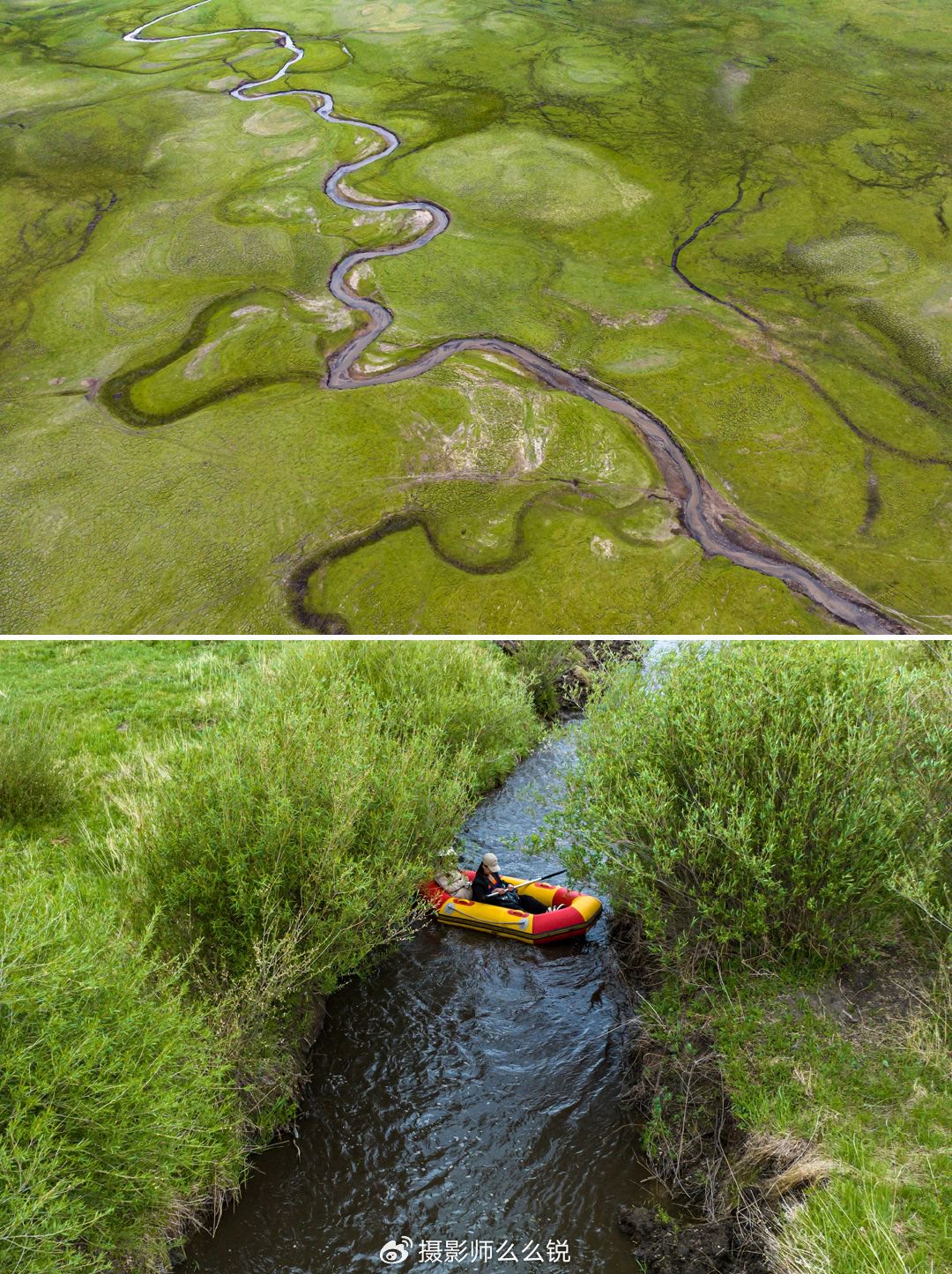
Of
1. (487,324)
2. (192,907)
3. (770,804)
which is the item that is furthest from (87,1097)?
(487,324)

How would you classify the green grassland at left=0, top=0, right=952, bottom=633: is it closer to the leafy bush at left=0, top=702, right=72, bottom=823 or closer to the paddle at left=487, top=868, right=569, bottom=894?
the leafy bush at left=0, top=702, right=72, bottom=823

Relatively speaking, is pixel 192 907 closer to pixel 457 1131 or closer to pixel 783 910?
pixel 457 1131

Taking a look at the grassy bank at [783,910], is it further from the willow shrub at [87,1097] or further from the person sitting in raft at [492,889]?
the willow shrub at [87,1097]

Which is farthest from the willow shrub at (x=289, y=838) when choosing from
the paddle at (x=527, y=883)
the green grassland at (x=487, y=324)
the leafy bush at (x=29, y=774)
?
the green grassland at (x=487, y=324)

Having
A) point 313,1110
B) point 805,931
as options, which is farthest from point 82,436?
point 805,931

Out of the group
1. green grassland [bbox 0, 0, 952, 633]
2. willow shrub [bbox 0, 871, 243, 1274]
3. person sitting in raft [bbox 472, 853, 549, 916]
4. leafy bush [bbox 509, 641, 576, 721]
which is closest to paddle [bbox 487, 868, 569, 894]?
person sitting in raft [bbox 472, 853, 549, 916]

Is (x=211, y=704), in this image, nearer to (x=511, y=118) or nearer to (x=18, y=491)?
(x=18, y=491)
